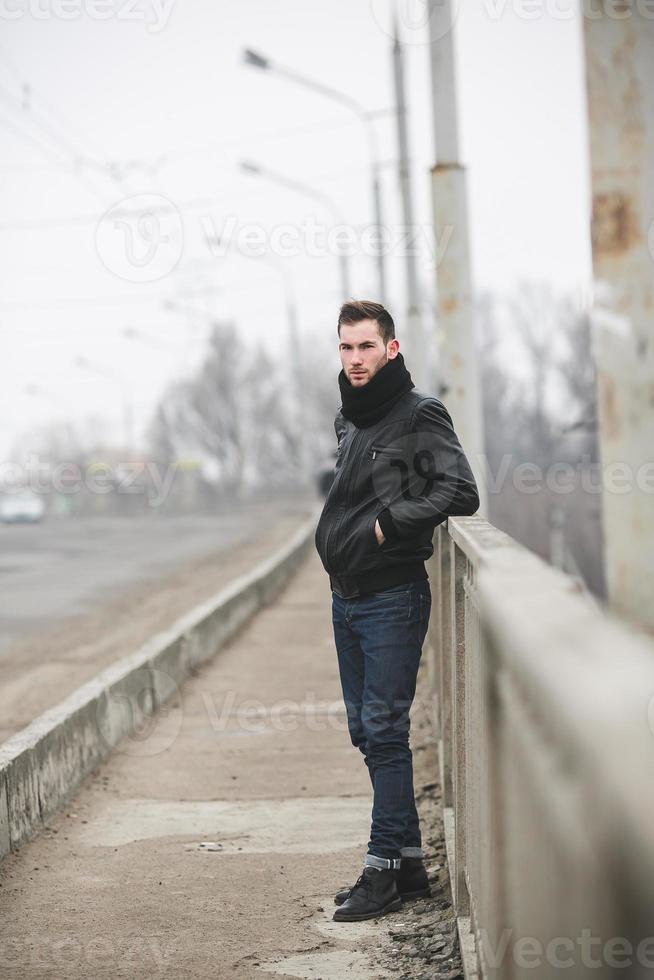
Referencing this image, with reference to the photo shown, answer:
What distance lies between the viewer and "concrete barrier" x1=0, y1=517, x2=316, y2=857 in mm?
5445

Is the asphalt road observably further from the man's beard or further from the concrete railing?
the concrete railing

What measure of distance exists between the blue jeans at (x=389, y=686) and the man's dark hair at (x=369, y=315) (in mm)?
829

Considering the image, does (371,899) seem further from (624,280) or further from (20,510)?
(20,510)

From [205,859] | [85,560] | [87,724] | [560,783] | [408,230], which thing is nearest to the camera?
[560,783]

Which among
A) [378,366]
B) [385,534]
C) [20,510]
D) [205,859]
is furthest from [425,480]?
[20,510]

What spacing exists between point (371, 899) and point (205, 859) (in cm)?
109

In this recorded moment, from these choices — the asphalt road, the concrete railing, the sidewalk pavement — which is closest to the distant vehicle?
the asphalt road

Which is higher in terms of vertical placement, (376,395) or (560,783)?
(376,395)

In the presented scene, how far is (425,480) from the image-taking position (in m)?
4.27

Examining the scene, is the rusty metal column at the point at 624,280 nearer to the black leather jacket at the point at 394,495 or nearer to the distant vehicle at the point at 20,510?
the black leather jacket at the point at 394,495

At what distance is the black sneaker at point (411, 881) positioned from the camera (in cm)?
455

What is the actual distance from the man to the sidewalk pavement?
0.41 metres

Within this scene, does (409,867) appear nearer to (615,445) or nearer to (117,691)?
(615,445)

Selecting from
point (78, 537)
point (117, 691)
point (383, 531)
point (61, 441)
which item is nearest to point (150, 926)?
point (383, 531)
